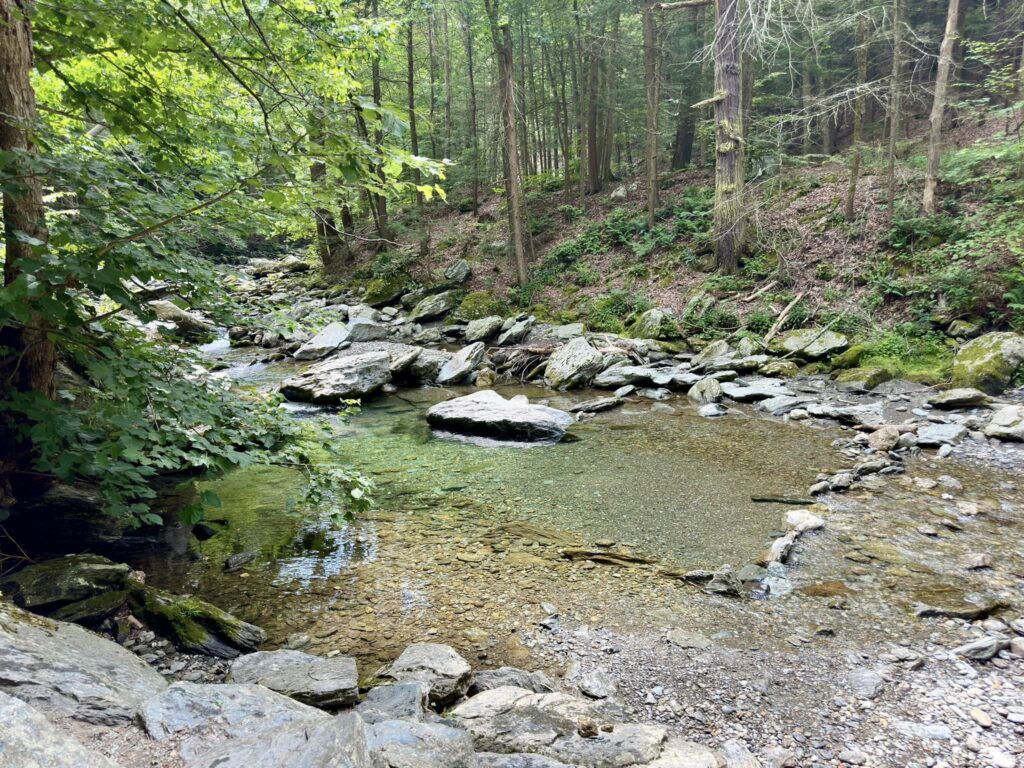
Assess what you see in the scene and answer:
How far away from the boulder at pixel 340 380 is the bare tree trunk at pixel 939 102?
1372 centimetres

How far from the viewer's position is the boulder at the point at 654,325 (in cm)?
1439

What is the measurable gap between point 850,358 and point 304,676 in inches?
456

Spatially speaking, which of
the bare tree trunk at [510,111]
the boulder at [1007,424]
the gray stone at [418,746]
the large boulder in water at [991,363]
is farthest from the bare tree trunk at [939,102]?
the gray stone at [418,746]

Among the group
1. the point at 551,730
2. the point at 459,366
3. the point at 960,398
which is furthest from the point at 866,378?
the point at 551,730

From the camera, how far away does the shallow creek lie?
4.15 m

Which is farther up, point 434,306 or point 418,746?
point 434,306

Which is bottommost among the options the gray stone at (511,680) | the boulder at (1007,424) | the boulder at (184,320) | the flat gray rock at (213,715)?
the gray stone at (511,680)

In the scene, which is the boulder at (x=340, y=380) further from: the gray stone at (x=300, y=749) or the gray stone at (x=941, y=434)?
the gray stone at (x=941, y=434)

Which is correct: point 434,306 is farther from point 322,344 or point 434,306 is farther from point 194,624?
point 194,624

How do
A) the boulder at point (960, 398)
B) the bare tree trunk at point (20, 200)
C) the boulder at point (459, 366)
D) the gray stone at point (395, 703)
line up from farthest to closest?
the boulder at point (459, 366)
the boulder at point (960, 398)
the bare tree trunk at point (20, 200)
the gray stone at point (395, 703)

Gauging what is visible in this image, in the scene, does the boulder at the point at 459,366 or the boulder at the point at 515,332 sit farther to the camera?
the boulder at the point at 515,332

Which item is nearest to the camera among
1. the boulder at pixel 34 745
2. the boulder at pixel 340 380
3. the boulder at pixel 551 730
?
the boulder at pixel 34 745

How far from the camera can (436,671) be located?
3387 millimetres

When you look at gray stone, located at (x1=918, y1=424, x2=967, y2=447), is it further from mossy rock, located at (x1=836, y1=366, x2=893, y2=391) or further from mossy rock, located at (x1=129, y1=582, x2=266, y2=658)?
mossy rock, located at (x1=129, y1=582, x2=266, y2=658)
